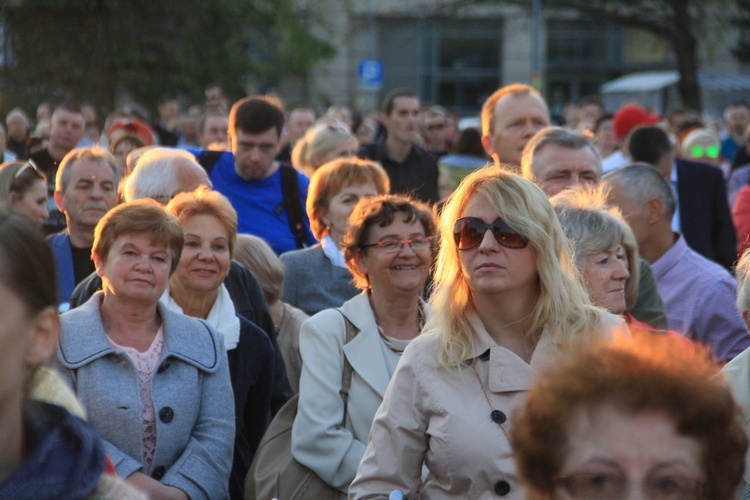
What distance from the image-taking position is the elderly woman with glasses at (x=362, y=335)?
14.9ft

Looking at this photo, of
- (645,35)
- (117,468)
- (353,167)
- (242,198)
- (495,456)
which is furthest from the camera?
(645,35)

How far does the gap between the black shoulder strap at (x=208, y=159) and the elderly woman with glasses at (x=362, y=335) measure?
2.94 meters

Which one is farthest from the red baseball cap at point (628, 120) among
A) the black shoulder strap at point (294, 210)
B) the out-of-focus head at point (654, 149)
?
the black shoulder strap at point (294, 210)

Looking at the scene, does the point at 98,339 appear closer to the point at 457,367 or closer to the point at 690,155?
the point at 457,367

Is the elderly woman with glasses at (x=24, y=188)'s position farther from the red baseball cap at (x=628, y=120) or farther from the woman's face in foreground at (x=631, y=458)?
the red baseball cap at (x=628, y=120)

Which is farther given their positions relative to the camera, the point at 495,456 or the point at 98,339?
the point at 98,339

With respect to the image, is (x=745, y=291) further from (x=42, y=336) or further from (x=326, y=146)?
(x=326, y=146)

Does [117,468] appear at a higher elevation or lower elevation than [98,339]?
lower

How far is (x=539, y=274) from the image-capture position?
13.0 feet

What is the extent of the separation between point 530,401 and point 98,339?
2.55 meters

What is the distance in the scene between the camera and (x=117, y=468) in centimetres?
419

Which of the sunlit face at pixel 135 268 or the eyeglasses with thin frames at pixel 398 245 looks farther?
the eyeglasses with thin frames at pixel 398 245

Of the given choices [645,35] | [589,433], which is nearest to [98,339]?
[589,433]

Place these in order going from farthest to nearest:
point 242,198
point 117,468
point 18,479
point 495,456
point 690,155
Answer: point 690,155
point 242,198
point 117,468
point 495,456
point 18,479
